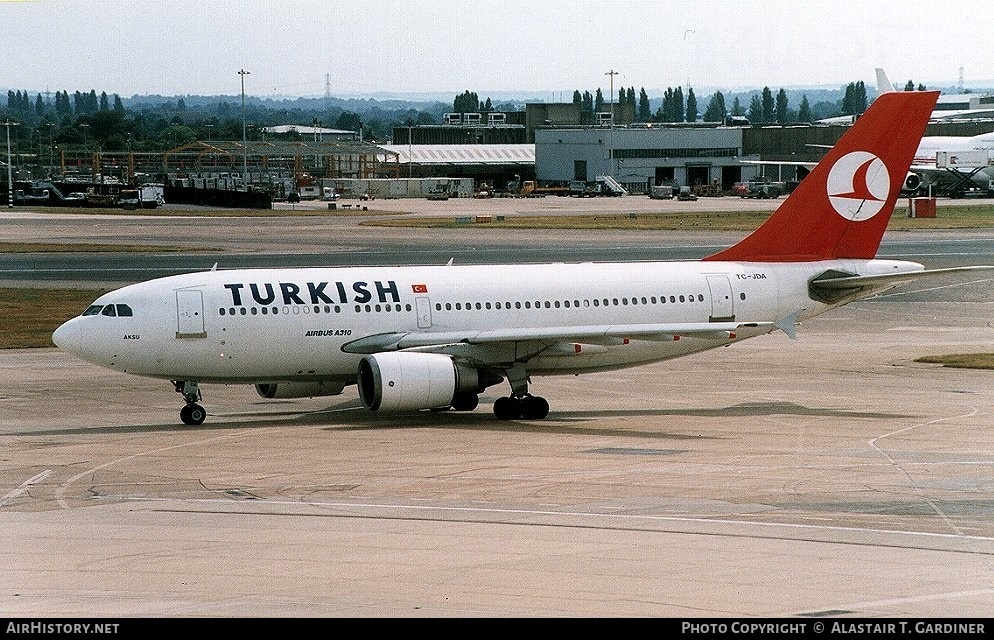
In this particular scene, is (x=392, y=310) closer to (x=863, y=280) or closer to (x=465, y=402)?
(x=465, y=402)

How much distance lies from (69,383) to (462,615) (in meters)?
34.1

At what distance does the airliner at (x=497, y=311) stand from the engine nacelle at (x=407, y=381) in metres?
0.04

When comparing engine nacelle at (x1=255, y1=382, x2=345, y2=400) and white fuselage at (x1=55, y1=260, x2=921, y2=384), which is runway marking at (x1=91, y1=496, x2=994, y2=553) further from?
engine nacelle at (x1=255, y1=382, x2=345, y2=400)

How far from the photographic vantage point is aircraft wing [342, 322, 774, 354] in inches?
1586

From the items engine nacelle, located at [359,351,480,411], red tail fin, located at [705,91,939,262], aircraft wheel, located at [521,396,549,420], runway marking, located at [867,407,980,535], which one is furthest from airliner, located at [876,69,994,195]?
engine nacelle, located at [359,351,480,411]

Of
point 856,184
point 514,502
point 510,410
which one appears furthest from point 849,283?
point 514,502

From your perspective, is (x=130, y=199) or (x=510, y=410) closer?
(x=510, y=410)

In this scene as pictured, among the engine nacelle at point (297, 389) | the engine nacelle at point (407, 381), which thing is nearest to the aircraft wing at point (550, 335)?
the engine nacelle at point (407, 381)

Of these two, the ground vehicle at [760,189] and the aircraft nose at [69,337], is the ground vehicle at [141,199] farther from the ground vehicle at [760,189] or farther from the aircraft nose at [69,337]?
the aircraft nose at [69,337]

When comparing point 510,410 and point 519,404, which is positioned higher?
point 519,404

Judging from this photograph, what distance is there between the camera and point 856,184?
4756 cm

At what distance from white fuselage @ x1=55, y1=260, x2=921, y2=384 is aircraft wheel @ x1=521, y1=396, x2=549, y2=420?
1326 mm

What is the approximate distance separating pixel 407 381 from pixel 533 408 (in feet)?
15.0

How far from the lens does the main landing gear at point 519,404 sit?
138ft
